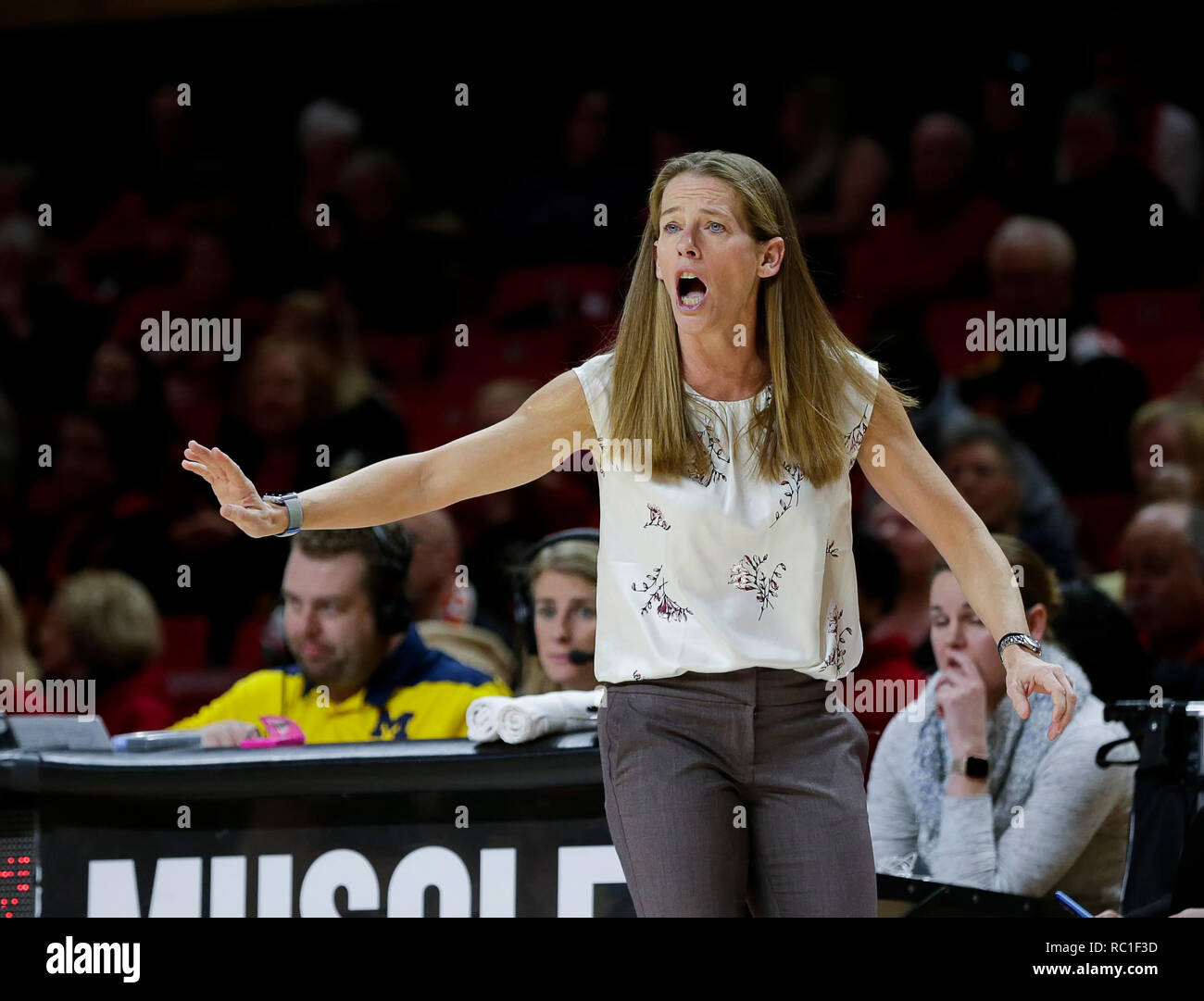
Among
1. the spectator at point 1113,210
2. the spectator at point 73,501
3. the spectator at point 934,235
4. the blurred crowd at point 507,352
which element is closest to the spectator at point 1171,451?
the blurred crowd at point 507,352

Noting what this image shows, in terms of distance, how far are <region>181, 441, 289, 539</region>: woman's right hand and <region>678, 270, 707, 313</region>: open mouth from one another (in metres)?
0.61

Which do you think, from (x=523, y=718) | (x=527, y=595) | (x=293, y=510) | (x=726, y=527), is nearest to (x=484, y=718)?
(x=523, y=718)

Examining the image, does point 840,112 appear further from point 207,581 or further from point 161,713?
point 161,713

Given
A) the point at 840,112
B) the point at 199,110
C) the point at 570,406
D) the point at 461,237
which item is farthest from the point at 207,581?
the point at 570,406

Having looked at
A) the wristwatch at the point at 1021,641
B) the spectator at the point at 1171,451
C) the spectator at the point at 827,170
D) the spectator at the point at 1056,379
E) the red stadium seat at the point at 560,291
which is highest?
the spectator at the point at 827,170

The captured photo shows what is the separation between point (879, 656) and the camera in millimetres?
4441

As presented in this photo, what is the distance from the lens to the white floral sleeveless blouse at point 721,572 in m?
2.17

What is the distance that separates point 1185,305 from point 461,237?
2748 millimetres

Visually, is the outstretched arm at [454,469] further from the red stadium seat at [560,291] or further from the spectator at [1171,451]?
the red stadium seat at [560,291]

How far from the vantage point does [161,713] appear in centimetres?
475

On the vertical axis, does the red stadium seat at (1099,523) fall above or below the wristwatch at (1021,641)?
above

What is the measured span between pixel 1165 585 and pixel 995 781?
4.18ft

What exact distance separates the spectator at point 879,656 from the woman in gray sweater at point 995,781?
184 millimetres
